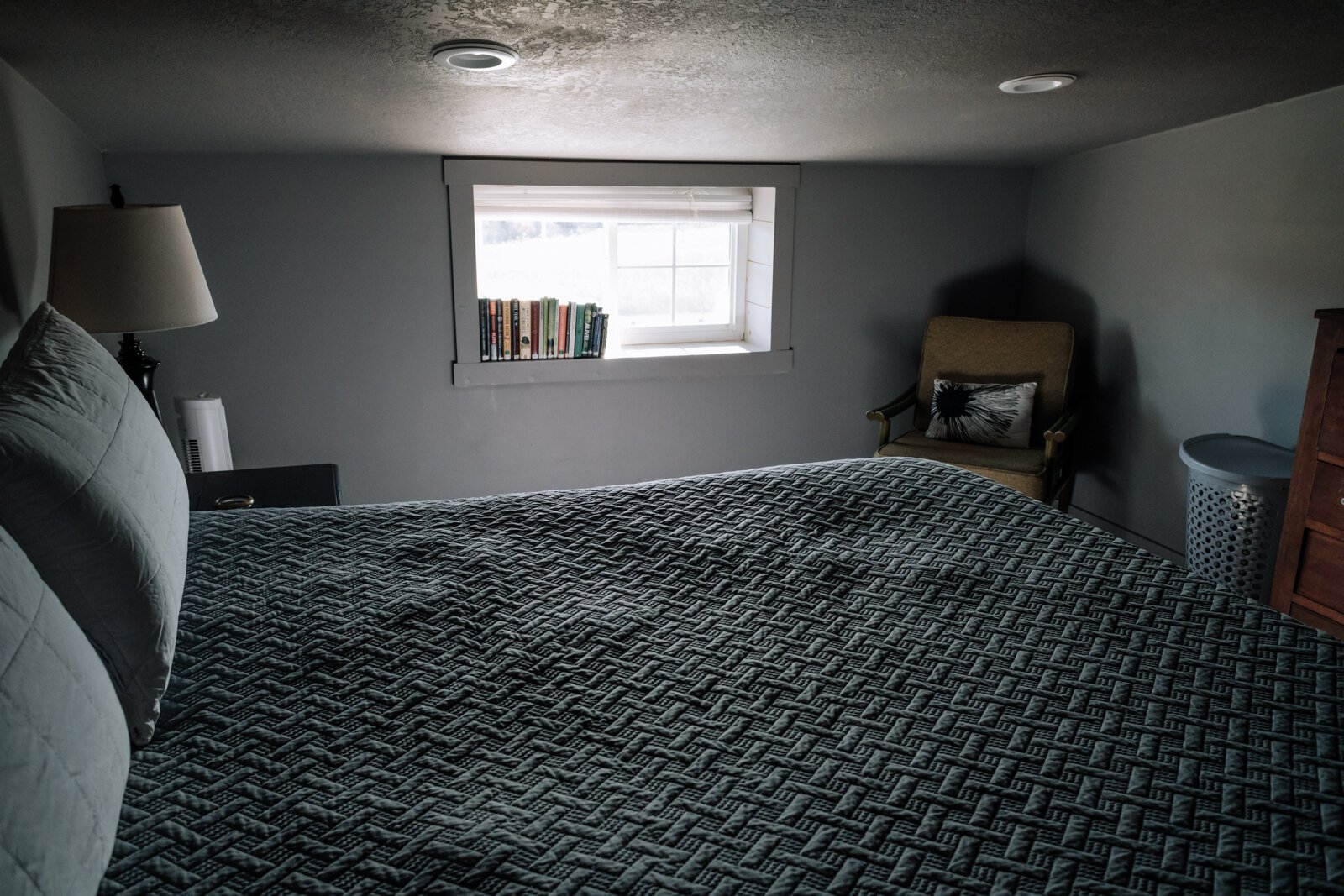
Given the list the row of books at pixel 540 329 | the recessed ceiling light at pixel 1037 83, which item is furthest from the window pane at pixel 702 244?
the recessed ceiling light at pixel 1037 83

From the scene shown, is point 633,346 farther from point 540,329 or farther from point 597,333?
point 540,329

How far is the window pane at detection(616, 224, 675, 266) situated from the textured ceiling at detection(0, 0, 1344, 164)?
2.33 feet

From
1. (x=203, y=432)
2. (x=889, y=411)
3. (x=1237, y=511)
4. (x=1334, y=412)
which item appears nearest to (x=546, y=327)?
(x=203, y=432)

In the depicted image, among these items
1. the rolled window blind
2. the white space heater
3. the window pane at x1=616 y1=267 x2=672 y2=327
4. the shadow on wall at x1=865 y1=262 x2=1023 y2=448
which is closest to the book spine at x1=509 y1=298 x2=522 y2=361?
the rolled window blind

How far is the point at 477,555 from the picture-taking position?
1603 mm

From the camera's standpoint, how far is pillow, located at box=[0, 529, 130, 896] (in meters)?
0.73

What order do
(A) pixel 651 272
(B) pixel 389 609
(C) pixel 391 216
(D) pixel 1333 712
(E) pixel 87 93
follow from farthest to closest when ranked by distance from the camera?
(A) pixel 651 272 → (C) pixel 391 216 → (E) pixel 87 93 → (B) pixel 389 609 → (D) pixel 1333 712

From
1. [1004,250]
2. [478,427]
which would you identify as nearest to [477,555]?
[478,427]

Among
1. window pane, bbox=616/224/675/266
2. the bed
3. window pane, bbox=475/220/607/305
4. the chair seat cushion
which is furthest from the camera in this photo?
window pane, bbox=616/224/675/266

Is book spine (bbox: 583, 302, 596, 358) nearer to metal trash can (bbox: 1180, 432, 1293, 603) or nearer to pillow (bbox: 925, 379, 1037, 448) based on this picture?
pillow (bbox: 925, 379, 1037, 448)

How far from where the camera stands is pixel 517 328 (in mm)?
3539

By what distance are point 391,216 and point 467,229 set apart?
285 mm

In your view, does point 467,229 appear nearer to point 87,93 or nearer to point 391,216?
point 391,216

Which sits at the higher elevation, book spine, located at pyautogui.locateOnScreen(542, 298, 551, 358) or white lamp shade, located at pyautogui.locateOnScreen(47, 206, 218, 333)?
white lamp shade, located at pyautogui.locateOnScreen(47, 206, 218, 333)
